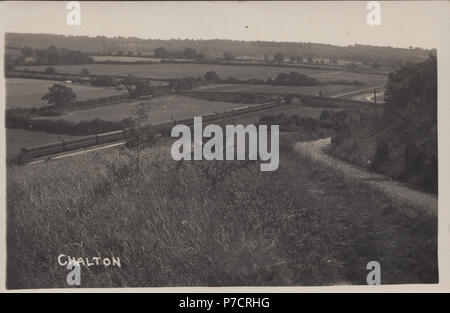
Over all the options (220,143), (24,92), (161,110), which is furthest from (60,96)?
(220,143)

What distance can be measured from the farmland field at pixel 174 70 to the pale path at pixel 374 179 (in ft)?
3.30

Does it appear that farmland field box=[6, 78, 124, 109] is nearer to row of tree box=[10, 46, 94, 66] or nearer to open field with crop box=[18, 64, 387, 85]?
row of tree box=[10, 46, 94, 66]

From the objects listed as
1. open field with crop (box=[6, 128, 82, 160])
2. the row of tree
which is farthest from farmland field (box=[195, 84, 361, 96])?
open field with crop (box=[6, 128, 82, 160])

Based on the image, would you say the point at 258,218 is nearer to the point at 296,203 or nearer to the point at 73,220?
the point at 296,203

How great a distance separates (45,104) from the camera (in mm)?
6254

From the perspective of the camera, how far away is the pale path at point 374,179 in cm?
604

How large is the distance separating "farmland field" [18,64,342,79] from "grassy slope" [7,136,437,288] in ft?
3.38

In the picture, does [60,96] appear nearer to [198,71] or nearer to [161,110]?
[161,110]

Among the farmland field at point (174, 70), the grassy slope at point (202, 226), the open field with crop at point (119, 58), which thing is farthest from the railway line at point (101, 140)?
the open field with crop at point (119, 58)

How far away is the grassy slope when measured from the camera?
5.61 m

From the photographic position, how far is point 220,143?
20.1 feet

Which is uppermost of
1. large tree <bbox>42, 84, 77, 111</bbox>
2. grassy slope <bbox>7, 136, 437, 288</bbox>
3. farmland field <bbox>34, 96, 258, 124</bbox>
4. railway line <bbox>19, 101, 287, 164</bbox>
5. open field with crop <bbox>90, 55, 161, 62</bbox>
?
open field with crop <bbox>90, 55, 161, 62</bbox>

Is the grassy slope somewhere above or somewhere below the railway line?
below

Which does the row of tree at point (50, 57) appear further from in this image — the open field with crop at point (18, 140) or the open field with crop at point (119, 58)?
the open field with crop at point (18, 140)
